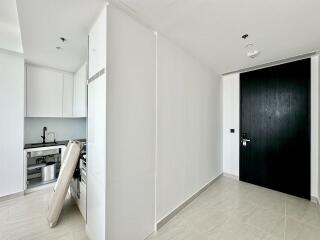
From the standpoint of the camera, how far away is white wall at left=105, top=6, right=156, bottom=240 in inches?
58.2

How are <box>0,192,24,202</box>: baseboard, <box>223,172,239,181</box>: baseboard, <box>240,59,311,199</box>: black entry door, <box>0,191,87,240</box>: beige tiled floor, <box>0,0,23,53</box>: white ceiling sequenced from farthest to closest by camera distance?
1. <box>223,172,239,181</box>: baseboard
2. <box>240,59,311,199</box>: black entry door
3. <box>0,192,24,202</box>: baseboard
4. <box>0,191,87,240</box>: beige tiled floor
5. <box>0,0,23,53</box>: white ceiling

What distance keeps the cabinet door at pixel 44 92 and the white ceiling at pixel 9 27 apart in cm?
58

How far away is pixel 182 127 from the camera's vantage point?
2441 millimetres

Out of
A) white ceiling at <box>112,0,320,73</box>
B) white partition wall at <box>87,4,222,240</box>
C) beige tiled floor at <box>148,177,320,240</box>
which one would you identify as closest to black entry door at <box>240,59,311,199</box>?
beige tiled floor at <box>148,177,320,240</box>

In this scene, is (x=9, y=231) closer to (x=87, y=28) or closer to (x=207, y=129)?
(x=87, y=28)

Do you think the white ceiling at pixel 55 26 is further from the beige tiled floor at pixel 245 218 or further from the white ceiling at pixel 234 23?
the beige tiled floor at pixel 245 218

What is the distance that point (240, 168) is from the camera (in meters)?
3.61

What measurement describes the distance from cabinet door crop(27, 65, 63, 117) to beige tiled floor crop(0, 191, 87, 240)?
167cm

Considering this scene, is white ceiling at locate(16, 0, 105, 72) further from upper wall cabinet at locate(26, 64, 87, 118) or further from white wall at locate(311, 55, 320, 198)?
white wall at locate(311, 55, 320, 198)

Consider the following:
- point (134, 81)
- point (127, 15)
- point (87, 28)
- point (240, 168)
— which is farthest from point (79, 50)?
point (240, 168)

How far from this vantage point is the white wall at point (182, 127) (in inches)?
80.8

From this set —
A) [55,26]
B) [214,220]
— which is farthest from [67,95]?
[214,220]

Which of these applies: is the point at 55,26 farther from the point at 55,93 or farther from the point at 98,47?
the point at 55,93

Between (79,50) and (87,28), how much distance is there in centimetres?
77
